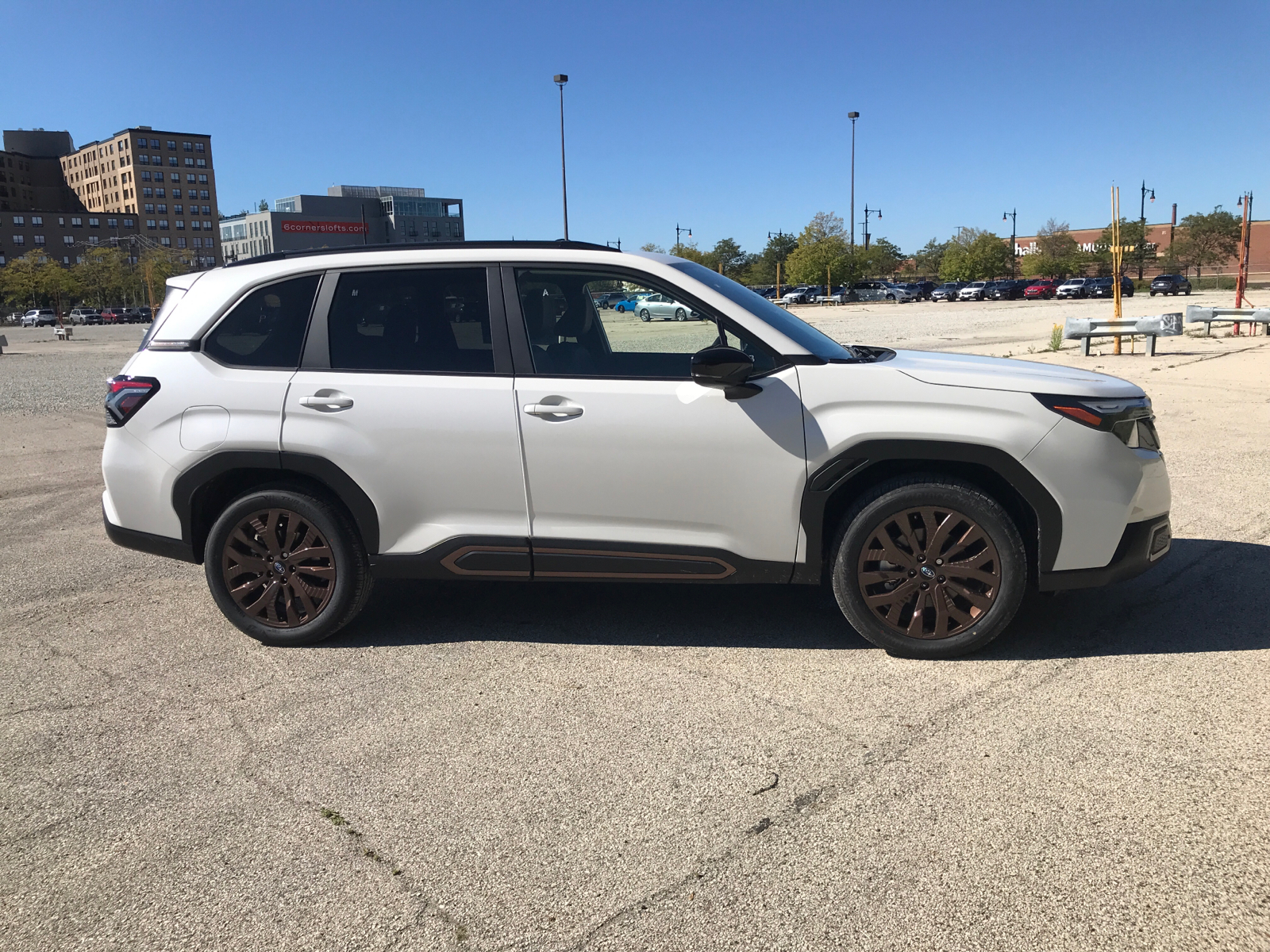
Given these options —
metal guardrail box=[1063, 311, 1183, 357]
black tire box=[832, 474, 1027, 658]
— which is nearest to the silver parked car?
black tire box=[832, 474, 1027, 658]

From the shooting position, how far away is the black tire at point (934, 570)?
13.6 feet

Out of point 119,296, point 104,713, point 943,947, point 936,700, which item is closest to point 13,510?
point 104,713

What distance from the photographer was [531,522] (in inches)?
175

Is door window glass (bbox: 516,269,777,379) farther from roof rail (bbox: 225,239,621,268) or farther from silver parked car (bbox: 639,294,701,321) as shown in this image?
roof rail (bbox: 225,239,621,268)

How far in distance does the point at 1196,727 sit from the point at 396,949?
2899 millimetres

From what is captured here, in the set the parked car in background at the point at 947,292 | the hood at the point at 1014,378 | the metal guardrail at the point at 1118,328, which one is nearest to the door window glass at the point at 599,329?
the hood at the point at 1014,378

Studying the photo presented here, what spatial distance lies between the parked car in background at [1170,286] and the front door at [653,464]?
70072mm

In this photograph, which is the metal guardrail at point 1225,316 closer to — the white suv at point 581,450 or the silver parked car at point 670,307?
the white suv at point 581,450

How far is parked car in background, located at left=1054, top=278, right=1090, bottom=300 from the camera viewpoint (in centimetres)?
6669

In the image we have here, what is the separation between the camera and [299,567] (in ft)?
15.3

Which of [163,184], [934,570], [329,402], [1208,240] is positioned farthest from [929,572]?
[163,184]

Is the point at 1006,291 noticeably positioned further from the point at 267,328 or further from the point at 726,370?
the point at 267,328

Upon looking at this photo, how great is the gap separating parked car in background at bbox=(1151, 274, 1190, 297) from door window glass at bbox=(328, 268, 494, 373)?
7035cm

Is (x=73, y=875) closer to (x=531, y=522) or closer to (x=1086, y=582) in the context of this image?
(x=531, y=522)
